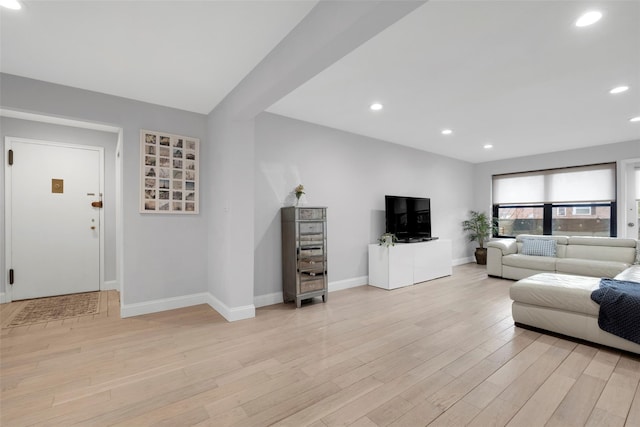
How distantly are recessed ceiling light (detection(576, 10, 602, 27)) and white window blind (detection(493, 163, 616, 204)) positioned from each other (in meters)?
4.75

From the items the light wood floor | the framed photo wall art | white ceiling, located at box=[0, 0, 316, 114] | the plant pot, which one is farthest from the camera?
the plant pot

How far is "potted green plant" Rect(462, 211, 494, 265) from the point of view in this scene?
6.58 metres

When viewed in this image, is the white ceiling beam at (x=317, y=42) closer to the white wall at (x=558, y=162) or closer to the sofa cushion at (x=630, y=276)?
the sofa cushion at (x=630, y=276)

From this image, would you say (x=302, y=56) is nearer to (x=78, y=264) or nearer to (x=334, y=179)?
(x=334, y=179)

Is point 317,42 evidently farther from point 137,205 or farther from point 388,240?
point 388,240

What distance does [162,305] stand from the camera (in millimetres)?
3436

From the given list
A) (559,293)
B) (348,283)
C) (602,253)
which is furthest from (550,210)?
(348,283)

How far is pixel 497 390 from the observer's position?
188 centimetres

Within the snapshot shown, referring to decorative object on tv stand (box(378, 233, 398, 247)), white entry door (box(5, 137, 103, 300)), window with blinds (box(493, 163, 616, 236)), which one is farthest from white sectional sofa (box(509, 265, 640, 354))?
white entry door (box(5, 137, 103, 300))

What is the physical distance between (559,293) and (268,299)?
3122mm

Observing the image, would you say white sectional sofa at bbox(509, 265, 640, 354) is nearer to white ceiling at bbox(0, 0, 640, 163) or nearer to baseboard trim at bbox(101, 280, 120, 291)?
white ceiling at bbox(0, 0, 640, 163)

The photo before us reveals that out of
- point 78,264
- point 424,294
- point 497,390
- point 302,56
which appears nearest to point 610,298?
point 497,390

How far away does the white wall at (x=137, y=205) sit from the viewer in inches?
109

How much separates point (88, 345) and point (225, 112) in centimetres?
260
